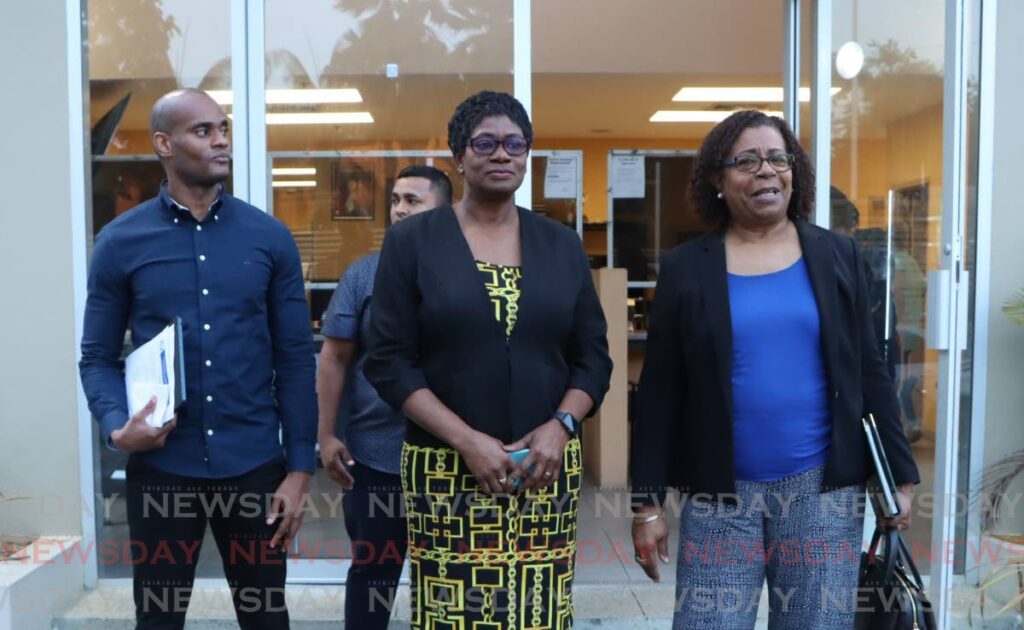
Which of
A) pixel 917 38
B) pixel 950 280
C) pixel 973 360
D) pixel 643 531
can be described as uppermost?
pixel 917 38

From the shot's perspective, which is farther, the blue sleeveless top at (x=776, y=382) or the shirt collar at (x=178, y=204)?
the shirt collar at (x=178, y=204)

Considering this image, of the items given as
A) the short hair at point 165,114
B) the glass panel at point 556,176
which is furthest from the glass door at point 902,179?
the short hair at point 165,114

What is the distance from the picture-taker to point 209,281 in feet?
8.24

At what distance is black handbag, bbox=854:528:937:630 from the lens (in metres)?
2.41

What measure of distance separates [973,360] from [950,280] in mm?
1026

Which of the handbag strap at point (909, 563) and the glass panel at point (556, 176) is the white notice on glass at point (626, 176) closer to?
the glass panel at point (556, 176)

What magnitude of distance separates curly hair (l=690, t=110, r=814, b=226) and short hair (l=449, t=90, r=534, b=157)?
490 mm

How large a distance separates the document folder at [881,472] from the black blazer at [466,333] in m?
0.69

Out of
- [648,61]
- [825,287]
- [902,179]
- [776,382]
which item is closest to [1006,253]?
[902,179]

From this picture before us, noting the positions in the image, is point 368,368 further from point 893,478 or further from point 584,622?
point 584,622

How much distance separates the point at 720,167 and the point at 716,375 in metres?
0.54

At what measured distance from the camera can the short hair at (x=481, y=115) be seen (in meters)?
2.41

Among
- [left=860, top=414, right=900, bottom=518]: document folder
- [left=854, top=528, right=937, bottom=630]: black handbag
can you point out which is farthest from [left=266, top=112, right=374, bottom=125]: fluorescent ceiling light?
[left=854, top=528, right=937, bottom=630]: black handbag

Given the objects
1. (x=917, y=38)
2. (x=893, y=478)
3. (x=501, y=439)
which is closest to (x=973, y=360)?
(x=917, y=38)
